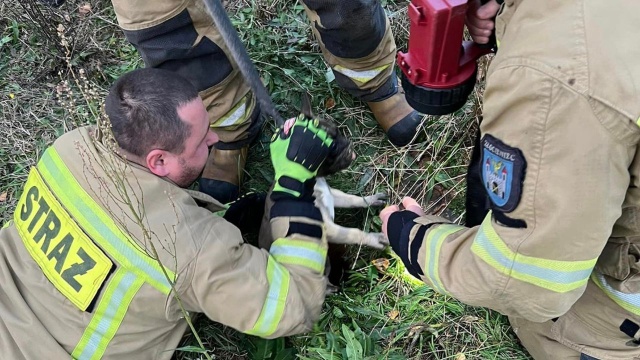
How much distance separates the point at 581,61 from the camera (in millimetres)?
1295

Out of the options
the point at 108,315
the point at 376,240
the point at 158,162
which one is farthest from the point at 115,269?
the point at 376,240

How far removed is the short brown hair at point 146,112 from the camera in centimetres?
208

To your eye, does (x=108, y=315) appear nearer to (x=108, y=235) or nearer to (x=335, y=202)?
(x=108, y=235)

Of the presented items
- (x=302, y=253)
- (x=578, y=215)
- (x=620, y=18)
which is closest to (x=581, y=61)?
(x=620, y=18)

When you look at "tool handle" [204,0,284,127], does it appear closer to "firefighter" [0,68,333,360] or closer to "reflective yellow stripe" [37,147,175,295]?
"firefighter" [0,68,333,360]

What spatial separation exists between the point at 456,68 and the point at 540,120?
67cm

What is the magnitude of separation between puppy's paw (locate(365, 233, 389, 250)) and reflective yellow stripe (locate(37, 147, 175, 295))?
37.5 inches

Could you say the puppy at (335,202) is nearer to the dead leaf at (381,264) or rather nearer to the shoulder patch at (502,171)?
the dead leaf at (381,264)

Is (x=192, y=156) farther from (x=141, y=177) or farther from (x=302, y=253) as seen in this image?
(x=302, y=253)

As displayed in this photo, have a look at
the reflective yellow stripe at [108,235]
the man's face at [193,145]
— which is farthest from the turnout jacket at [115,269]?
the man's face at [193,145]

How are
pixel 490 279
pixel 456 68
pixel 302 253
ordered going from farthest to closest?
1. pixel 302 253
2. pixel 456 68
3. pixel 490 279

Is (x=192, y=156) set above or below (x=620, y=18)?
below

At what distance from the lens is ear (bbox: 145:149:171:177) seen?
2.12 metres

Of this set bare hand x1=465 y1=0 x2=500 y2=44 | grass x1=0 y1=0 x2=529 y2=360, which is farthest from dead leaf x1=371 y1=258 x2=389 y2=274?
bare hand x1=465 y1=0 x2=500 y2=44
